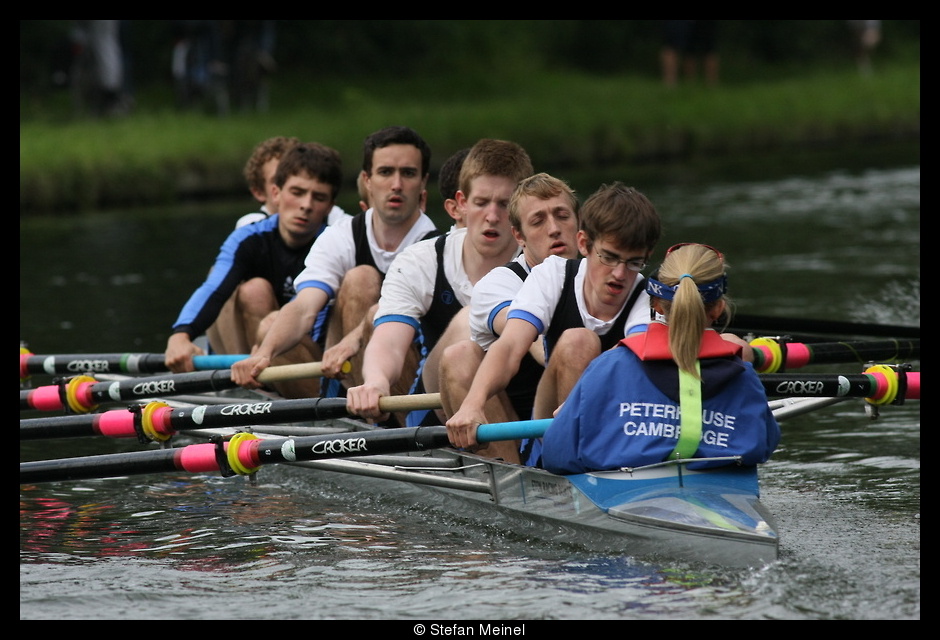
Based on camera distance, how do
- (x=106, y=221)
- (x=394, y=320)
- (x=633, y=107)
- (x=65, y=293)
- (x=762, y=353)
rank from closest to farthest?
(x=394, y=320)
(x=762, y=353)
(x=65, y=293)
(x=106, y=221)
(x=633, y=107)

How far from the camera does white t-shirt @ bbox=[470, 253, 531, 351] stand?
5504mm

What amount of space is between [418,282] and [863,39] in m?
25.5

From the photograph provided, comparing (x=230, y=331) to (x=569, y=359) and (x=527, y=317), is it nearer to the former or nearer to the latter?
(x=527, y=317)

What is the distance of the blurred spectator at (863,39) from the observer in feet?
95.3

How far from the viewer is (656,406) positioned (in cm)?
457

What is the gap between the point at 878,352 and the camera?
261 inches

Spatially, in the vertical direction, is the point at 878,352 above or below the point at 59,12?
below

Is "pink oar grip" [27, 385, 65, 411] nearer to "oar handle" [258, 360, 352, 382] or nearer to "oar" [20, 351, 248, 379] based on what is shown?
"oar" [20, 351, 248, 379]

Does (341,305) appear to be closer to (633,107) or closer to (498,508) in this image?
(498,508)

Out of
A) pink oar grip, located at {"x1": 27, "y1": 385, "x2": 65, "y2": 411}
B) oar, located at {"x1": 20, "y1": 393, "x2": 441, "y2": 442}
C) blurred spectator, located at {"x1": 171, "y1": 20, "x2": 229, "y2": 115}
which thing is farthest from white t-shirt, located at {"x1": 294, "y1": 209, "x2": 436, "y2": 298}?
blurred spectator, located at {"x1": 171, "y1": 20, "x2": 229, "y2": 115}

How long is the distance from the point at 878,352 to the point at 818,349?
12.8 inches

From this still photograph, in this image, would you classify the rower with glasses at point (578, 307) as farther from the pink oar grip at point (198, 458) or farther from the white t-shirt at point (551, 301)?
the pink oar grip at point (198, 458)

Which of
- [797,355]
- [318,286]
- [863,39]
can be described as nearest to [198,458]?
[318,286]
